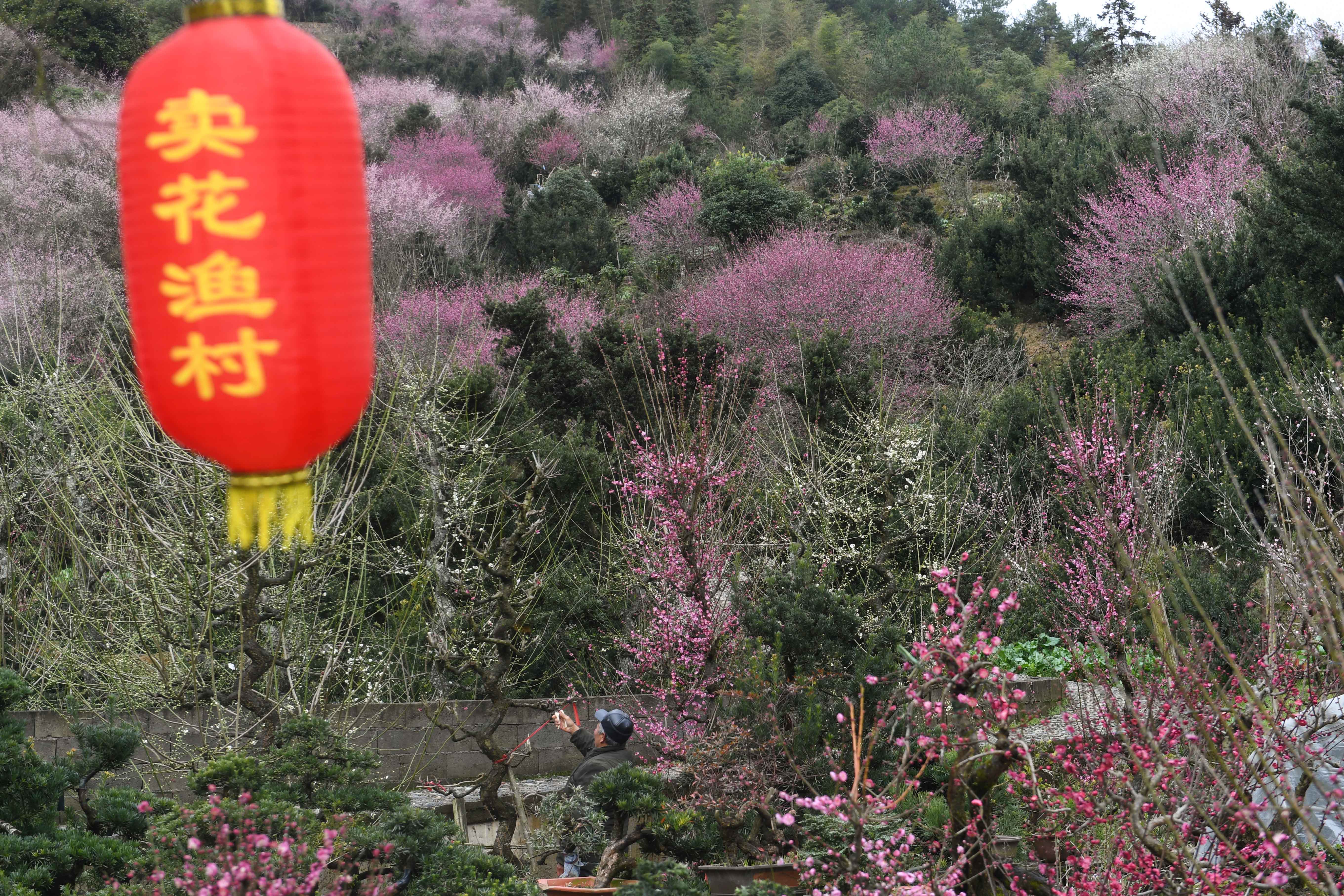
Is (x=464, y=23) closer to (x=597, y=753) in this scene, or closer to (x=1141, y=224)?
(x=1141, y=224)

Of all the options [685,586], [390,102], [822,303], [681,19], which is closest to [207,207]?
[685,586]

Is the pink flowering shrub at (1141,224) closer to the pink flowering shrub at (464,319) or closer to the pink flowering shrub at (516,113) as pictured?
the pink flowering shrub at (464,319)

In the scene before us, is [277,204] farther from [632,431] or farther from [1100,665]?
[632,431]

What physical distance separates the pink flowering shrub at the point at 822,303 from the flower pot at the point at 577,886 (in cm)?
1148

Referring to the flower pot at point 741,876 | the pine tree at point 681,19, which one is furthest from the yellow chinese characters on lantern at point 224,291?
the pine tree at point 681,19

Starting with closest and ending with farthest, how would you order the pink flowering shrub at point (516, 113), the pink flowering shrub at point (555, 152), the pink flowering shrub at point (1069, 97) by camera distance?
the pink flowering shrub at point (555, 152)
the pink flowering shrub at point (1069, 97)
the pink flowering shrub at point (516, 113)

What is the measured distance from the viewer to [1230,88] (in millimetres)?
22875

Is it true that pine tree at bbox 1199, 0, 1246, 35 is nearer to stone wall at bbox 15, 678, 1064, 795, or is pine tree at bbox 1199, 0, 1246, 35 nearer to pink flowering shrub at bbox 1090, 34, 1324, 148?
pink flowering shrub at bbox 1090, 34, 1324, 148

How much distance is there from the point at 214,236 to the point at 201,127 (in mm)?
241

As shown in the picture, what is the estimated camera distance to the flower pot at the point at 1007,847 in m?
5.27

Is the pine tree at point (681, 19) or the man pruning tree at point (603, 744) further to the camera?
the pine tree at point (681, 19)

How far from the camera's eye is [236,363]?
2.37 meters

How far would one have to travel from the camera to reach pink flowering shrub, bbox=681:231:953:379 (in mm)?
17359

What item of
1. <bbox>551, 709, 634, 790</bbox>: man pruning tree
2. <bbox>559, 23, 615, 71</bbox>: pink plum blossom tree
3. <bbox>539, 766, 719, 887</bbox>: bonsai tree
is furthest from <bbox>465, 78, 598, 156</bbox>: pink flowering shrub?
<bbox>539, 766, 719, 887</bbox>: bonsai tree
